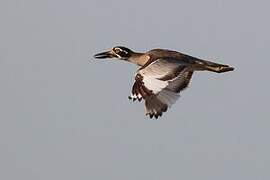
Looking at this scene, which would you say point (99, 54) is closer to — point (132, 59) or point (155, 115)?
point (132, 59)

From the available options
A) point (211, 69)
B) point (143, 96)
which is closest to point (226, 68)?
point (211, 69)

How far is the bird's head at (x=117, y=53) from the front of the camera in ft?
171

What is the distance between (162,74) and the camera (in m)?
44.5

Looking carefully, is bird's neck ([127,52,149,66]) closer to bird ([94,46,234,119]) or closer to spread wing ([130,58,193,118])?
bird ([94,46,234,119])

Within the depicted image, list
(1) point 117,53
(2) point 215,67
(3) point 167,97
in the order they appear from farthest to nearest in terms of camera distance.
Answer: (1) point 117,53 → (2) point 215,67 → (3) point 167,97

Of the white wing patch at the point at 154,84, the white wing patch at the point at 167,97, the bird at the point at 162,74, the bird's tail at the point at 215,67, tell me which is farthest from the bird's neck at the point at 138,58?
the white wing patch at the point at 154,84

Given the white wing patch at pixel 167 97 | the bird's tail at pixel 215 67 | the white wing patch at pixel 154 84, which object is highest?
the bird's tail at pixel 215 67

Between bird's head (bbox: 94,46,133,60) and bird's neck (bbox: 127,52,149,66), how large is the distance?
0.29m

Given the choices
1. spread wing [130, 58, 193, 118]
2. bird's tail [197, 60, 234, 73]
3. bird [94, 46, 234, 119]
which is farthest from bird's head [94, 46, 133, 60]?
spread wing [130, 58, 193, 118]

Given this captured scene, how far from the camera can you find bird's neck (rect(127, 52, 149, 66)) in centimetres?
5081

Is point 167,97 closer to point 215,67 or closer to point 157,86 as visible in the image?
point 157,86

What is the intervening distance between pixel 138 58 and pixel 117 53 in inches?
75.1

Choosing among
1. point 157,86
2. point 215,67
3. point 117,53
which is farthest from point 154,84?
point 117,53

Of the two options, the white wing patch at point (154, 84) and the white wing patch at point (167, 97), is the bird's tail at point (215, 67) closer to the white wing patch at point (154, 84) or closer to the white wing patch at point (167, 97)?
the white wing patch at point (167, 97)
